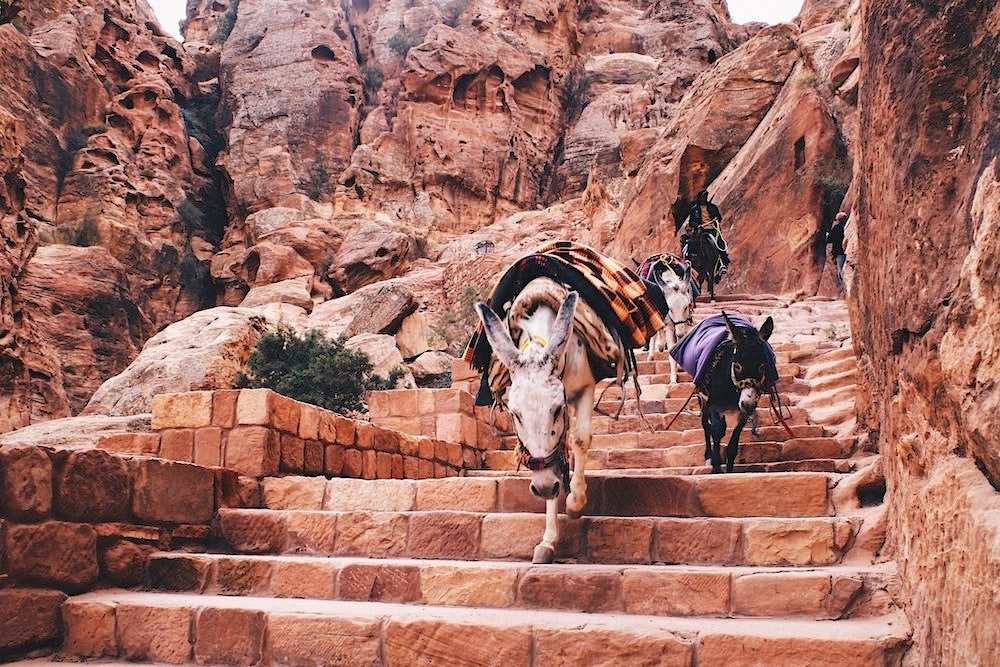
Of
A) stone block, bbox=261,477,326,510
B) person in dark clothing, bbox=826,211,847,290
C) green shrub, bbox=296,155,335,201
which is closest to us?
stone block, bbox=261,477,326,510

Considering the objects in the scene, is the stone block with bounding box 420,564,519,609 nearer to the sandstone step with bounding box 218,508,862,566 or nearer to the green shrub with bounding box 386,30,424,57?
the sandstone step with bounding box 218,508,862,566

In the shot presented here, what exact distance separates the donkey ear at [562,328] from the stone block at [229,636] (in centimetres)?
207

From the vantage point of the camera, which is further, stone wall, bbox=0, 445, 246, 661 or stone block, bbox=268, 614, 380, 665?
stone wall, bbox=0, 445, 246, 661

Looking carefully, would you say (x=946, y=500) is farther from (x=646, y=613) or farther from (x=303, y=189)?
(x=303, y=189)

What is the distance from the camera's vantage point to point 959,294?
7.18 feet

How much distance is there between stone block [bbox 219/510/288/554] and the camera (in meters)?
4.91

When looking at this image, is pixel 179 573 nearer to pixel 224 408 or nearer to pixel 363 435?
pixel 224 408

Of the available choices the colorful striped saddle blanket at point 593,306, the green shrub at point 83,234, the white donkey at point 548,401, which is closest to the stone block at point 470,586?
the white donkey at point 548,401

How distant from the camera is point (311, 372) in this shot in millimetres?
15430

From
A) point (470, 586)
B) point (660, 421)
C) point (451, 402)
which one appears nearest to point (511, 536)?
point (470, 586)

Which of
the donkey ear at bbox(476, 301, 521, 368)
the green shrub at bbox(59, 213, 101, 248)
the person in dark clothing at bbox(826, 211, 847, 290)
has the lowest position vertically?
the donkey ear at bbox(476, 301, 521, 368)

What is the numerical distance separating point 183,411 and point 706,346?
4.35 m

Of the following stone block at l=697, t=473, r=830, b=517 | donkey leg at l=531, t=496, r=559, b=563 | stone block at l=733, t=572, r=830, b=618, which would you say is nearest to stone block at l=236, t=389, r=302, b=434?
donkey leg at l=531, t=496, r=559, b=563

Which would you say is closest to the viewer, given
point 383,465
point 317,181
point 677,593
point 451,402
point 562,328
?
point 677,593
